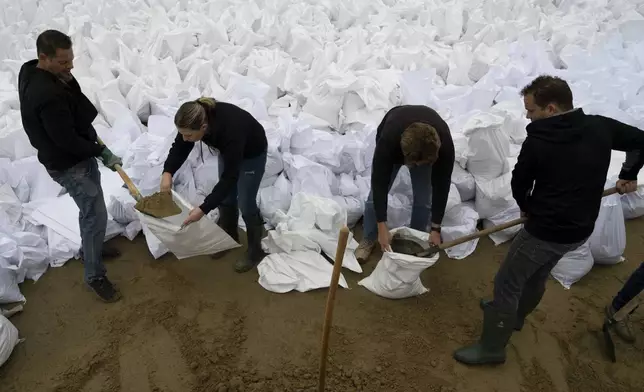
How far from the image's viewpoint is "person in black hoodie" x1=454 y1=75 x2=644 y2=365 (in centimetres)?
154

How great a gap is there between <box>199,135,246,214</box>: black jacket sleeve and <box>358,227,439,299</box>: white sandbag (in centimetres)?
77

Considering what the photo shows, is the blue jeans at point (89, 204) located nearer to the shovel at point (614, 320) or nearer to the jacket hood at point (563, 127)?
the jacket hood at point (563, 127)

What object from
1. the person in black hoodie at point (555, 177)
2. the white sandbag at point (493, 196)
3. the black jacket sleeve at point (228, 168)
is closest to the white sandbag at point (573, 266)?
the white sandbag at point (493, 196)

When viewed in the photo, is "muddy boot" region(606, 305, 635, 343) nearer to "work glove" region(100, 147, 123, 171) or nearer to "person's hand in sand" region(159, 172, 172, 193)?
"person's hand in sand" region(159, 172, 172, 193)

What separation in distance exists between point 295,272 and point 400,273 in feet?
1.84

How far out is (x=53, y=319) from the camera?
2207 mm

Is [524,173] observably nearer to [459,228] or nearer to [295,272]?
[459,228]

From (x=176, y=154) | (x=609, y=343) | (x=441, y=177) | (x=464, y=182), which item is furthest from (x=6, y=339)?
(x=609, y=343)

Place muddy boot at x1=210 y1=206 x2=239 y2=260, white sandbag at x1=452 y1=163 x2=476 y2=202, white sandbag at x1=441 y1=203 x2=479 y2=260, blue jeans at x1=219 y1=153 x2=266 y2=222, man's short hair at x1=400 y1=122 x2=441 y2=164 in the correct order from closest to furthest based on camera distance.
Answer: man's short hair at x1=400 y1=122 x2=441 y2=164 → blue jeans at x1=219 y1=153 x2=266 y2=222 → muddy boot at x1=210 y1=206 x2=239 y2=260 → white sandbag at x1=441 y1=203 x2=479 y2=260 → white sandbag at x1=452 y1=163 x2=476 y2=202

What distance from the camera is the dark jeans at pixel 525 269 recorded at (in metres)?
1.75

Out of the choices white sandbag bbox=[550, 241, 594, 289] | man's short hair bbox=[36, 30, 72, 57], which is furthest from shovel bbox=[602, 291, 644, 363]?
man's short hair bbox=[36, 30, 72, 57]

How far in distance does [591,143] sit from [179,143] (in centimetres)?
166

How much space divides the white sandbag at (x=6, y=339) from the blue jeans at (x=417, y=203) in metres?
1.70

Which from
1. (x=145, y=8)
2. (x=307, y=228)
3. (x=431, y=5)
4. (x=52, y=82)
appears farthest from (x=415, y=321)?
(x=145, y=8)
